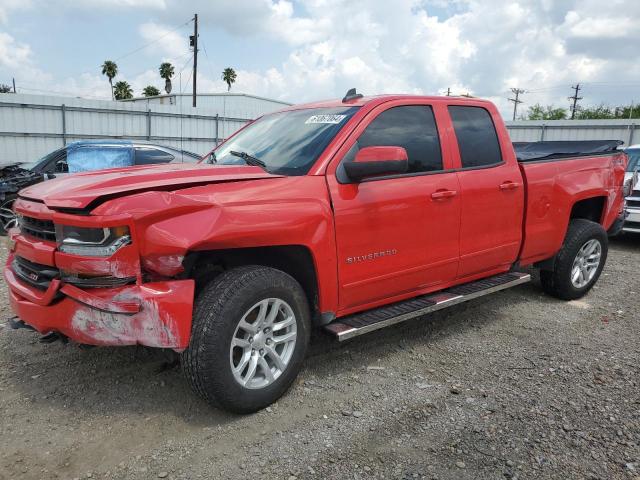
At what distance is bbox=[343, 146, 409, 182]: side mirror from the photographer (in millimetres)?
3244

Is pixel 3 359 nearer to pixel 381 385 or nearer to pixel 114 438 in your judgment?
pixel 114 438

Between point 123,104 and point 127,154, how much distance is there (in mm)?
11192

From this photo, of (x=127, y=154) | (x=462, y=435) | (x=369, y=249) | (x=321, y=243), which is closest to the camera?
(x=462, y=435)

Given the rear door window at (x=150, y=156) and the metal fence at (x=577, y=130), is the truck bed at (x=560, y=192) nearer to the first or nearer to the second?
the rear door window at (x=150, y=156)

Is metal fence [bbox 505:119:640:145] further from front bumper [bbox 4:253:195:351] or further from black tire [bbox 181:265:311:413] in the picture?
front bumper [bbox 4:253:195:351]

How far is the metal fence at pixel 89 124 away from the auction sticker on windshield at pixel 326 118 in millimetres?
14520

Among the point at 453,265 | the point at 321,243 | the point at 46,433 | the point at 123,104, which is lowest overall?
the point at 46,433

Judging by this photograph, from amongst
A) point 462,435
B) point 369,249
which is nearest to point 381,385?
point 462,435

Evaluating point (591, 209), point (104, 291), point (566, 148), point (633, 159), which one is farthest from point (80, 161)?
point (633, 159)

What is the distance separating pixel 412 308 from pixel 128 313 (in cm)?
199

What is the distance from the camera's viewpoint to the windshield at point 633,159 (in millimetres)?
9312

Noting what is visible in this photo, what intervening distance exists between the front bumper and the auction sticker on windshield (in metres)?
1.58

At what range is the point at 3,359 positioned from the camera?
3.76m

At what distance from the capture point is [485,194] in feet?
13.8
